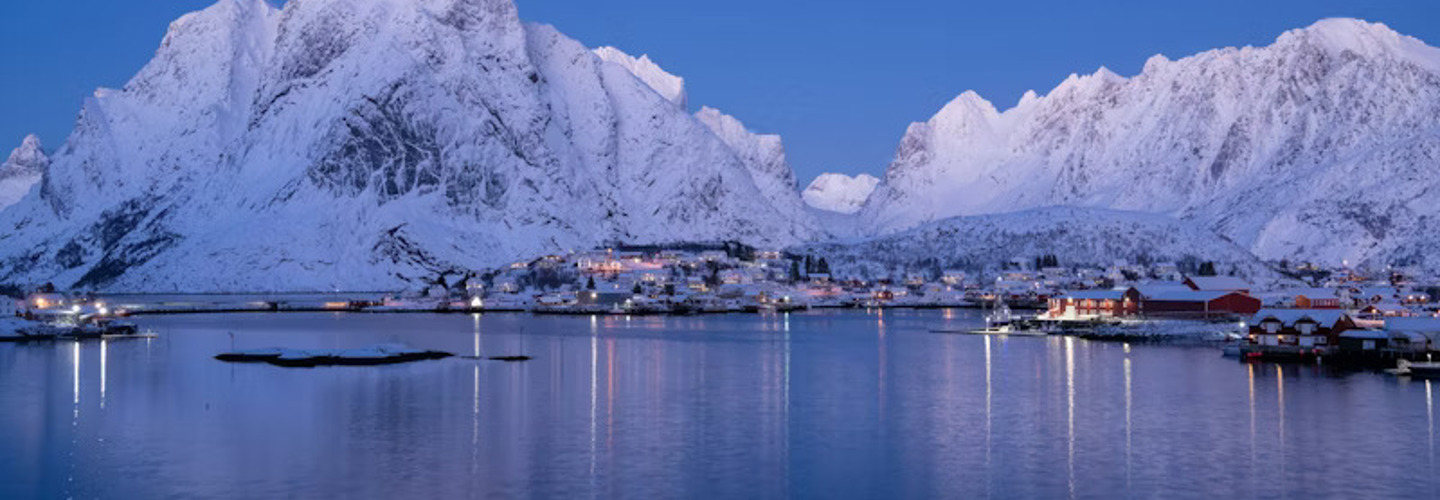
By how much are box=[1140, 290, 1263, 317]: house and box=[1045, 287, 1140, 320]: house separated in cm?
105

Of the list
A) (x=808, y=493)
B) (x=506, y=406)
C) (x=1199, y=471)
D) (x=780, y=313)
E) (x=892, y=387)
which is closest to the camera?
(x=808, y=493)

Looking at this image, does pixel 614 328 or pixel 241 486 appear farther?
pixel 614 328

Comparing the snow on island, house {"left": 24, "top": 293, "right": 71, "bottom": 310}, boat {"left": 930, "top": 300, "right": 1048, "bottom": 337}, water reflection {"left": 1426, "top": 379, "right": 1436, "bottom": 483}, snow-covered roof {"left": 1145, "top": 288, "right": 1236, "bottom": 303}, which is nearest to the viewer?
water reflection {"left": 1426, "top": 379, "right": 1436, "bottom": 483}

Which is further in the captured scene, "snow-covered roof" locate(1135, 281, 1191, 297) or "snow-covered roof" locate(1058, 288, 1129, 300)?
"snow-covered roof" locate(1058, 288, 1129, 300)

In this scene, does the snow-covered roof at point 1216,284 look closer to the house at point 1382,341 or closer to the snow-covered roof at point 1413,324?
the snow-covered roof at point 1413,324

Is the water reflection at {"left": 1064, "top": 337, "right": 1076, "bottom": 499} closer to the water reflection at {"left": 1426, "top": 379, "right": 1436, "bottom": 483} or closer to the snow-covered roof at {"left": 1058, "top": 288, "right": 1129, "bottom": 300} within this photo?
the water reflection at {"left": 1426, "top": 379, "right": 1436, "bottom": 483}

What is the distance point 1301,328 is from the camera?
294 feet

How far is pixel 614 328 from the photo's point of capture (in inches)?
5389

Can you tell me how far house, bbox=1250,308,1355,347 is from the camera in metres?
87.9

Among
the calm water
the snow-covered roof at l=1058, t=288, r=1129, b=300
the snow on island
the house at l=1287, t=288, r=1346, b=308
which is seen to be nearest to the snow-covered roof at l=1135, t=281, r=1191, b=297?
the snow-covered roof at l=1058, t=288, r=1129, b=300

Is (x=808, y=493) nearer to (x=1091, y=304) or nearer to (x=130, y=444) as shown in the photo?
(x=130, y=444)

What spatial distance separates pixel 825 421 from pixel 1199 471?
15917 mm

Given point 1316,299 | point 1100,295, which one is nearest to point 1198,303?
point 1100,295

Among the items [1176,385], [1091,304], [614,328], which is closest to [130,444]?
[1176,385]
